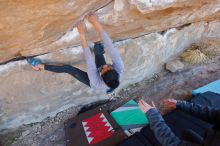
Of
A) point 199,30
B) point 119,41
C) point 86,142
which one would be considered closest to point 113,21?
point 119,41

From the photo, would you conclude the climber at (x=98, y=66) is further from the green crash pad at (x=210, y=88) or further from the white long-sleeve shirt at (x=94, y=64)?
the green crash pad at (x=210, y=88)

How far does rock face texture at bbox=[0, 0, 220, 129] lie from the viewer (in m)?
2.95

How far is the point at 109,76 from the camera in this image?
3537 millimetres

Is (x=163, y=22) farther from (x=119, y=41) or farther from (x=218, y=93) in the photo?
(x=218, y=93)

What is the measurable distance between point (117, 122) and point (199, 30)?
8.97ft

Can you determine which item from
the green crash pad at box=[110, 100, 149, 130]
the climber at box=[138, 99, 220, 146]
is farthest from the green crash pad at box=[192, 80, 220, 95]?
the climber at box=[138, 99, 220, 146]

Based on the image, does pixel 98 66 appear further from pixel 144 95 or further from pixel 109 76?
pixel 144 95

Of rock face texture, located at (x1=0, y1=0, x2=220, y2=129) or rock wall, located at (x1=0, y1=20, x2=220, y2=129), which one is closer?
rock face texture, located at (x1=0, y1=0, x2=220, y2=129)

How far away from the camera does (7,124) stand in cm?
454

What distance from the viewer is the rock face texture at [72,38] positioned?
2.95 meters

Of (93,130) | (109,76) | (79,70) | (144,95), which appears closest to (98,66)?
(79,70)

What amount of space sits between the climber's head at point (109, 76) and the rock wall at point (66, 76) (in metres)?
0.81

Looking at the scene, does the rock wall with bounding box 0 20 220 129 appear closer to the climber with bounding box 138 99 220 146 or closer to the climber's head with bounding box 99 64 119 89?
the climber's head with bounding box 99 64 119 89

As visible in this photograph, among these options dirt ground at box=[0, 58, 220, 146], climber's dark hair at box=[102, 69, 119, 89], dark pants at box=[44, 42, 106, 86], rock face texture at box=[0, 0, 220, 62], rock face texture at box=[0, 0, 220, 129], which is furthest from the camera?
dirt ground at box=[0, 58, 220, 146]
